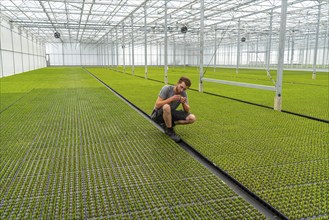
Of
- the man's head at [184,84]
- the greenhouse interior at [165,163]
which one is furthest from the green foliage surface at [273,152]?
the man's head at [184,84]

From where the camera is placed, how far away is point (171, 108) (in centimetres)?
542

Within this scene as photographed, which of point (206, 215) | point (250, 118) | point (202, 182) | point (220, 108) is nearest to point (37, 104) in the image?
point (220, 108)

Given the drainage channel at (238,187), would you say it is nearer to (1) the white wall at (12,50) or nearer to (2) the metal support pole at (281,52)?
(2) the metal support pole at (281,52)

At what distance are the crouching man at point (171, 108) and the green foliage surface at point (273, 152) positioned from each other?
0.96ft

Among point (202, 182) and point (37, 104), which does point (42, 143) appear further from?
point (37, 104)

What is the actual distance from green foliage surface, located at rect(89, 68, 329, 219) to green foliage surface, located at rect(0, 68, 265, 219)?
14.8 inches

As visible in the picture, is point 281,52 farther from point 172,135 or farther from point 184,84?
point 172,135

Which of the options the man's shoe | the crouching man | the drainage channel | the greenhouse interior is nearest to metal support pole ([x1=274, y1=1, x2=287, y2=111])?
the greenhouse interior

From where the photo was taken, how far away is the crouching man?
16.6 ft

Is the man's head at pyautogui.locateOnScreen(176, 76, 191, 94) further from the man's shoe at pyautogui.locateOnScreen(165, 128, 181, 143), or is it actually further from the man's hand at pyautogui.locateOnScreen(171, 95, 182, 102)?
the man's shoe at pyautogui.locateOnScreen(165, 128, 181, 143)

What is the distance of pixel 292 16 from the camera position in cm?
3080

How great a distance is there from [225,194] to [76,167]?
1992 mm

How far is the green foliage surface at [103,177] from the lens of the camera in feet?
9.35

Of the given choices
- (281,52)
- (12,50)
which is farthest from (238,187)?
(12,50)
